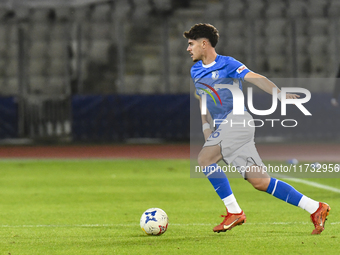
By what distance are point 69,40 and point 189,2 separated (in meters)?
5.29

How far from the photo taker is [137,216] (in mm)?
7000

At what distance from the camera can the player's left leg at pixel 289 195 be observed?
5414 mm

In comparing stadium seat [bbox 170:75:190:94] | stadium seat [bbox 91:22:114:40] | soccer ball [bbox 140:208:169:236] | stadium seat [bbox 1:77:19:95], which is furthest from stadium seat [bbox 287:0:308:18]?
soccer ball [bbox 140:208:169:236]

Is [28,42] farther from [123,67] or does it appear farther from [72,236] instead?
[72,236]

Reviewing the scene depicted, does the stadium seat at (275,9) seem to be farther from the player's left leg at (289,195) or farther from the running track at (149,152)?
the player's left leg at (289,195)

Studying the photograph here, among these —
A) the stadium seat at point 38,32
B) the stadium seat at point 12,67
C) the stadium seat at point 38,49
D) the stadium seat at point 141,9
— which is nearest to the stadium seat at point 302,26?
the stadium seat at point 141,9

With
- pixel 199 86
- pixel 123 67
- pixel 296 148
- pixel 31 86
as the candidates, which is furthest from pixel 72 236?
pixel 31 86

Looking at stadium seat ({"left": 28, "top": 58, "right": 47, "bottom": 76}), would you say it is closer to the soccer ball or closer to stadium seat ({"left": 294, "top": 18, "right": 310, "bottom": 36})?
stadium seat ({"left": 294, "top": 18, "right": 310, "bottom": 36})

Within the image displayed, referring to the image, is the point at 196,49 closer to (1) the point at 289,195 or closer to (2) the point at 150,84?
(1) the point at 289,195

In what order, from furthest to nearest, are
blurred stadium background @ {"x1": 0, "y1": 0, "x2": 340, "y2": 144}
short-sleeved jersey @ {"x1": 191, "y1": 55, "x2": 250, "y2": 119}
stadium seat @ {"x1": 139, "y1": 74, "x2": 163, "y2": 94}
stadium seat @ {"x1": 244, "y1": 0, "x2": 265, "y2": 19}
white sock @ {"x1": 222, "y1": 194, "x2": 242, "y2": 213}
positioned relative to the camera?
stadium seat @ {"x1": 244, "y1": 0, "x2": 265, "y2": 19}, stadium seat @ {"x1": 139, "y1": 74, "x2": 163, "y2": 94}, blurred stadium background @ {"x1": 0, "y1": 0, "x2": 340, "y2": 144}, white sock @ {"x1": 222, "y1": 194, "x2": 242, "y2": 213}, short-sleeved jersey @ {"x1": 191, "y1": 55, "x2": 250, "y2": 119}

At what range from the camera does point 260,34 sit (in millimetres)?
23953

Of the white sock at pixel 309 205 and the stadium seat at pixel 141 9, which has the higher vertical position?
the stadium seat at pixel 141 9

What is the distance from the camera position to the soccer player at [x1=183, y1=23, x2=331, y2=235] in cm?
544

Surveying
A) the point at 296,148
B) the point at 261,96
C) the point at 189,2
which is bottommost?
the point at 296,148
